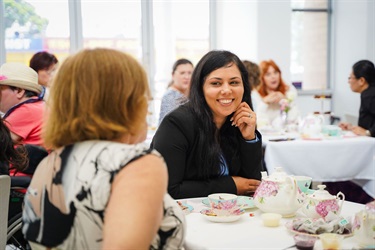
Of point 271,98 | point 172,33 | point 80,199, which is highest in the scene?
point 172,33

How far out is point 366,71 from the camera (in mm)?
4547

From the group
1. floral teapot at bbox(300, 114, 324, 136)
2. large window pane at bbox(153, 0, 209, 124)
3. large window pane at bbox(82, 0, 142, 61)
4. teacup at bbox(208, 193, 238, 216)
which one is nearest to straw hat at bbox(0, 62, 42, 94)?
teacup at bbox(208, 193, 238, 216)

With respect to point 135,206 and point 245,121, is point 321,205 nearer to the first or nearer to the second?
point 245,121

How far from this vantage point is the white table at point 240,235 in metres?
1.38

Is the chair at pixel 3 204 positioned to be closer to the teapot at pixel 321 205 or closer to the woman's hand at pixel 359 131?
the teapot at pixel 321 205

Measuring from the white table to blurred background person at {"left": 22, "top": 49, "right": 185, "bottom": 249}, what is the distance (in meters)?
0.26

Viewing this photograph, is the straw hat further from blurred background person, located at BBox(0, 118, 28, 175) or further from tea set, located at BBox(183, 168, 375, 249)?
tea set, located at BBox(183, 168, 375, 249)

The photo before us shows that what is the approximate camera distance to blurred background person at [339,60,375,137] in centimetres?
439

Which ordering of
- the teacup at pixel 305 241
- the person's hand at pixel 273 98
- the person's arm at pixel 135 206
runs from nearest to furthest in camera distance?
the person's arm at pixel 135 206 < the teacup at pixel 305 241 < the person's hand at pixel 273 98

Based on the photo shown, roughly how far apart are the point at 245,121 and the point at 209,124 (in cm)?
17

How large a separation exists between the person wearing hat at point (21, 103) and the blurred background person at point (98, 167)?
1.76 meters

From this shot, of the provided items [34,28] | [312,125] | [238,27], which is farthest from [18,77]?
[238,27]

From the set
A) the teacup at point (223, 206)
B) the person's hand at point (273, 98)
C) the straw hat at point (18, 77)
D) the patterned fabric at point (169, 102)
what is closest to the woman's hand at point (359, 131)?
the person's hand at point (273, 98)

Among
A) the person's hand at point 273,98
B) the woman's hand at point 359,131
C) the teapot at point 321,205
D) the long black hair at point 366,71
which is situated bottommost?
the woman's hand at point 359,131
